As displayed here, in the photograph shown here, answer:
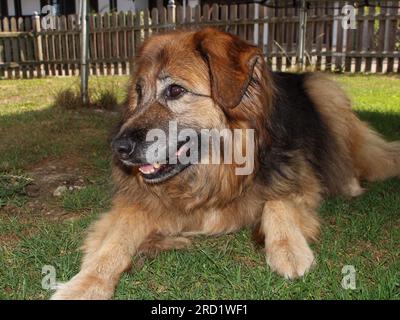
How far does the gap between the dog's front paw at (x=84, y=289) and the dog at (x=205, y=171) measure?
63 millimetres

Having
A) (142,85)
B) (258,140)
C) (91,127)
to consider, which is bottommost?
(91,127)

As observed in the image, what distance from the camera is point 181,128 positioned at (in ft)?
10.6

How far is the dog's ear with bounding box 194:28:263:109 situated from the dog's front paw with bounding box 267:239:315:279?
2.98 ft

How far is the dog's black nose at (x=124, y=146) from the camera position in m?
3.05

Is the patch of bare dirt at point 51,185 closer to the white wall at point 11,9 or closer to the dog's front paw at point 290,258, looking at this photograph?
the dog's front paw at point 290,258

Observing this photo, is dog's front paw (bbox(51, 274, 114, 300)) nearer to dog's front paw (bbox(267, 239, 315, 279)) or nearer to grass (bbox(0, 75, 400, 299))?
grass (bbox(0, 75, 400, 299))

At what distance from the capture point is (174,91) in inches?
128

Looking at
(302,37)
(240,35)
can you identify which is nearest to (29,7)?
(240,35)

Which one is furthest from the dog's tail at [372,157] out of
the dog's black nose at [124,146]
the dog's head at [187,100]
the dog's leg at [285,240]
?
the dog's black nose at [124,146]

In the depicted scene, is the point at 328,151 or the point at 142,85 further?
the point at 328,151

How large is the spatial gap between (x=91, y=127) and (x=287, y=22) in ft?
26.2

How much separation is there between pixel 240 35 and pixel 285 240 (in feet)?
36.5

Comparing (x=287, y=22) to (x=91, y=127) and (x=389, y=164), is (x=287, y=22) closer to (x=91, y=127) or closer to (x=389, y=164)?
(x=91, y=127)
